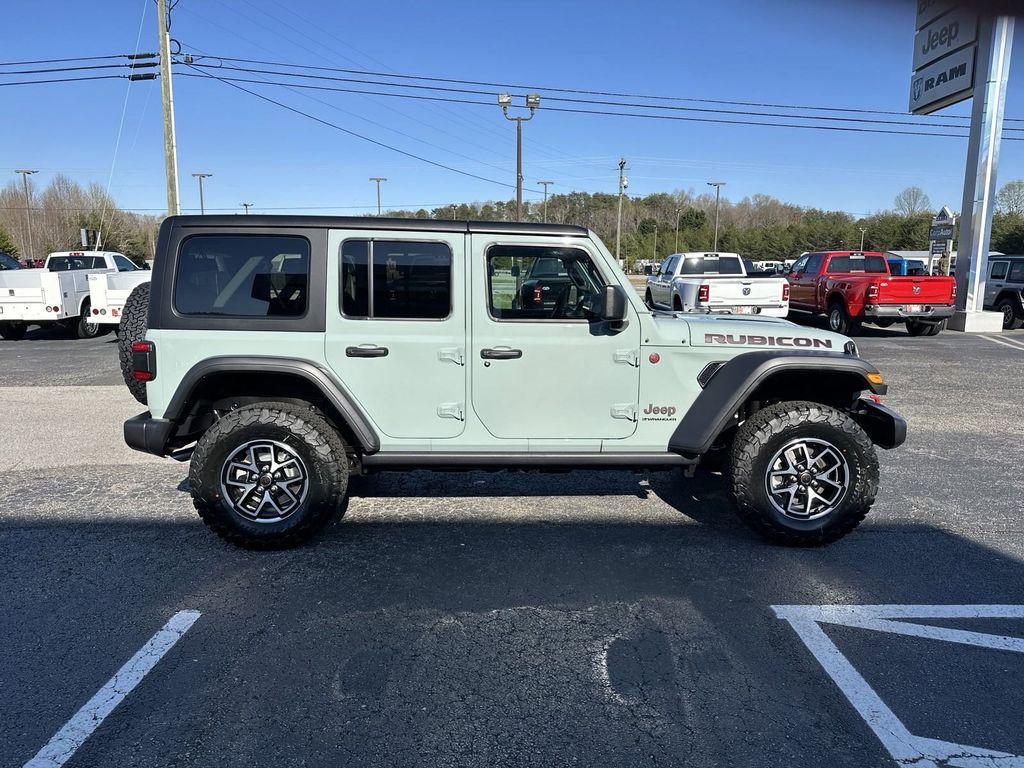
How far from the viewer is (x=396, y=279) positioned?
4344mm

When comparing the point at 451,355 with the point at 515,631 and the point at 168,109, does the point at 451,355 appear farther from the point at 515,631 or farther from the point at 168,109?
the point at 168,109

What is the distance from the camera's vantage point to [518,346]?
4.35 meters

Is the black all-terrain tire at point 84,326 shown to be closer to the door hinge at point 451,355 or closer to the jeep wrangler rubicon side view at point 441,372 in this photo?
the jeep wrangler rubicon side view at point 441,372

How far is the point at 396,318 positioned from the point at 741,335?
2.11 metres

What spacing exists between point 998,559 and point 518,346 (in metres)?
3.08

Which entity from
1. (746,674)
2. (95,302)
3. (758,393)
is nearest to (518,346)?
(758,393)

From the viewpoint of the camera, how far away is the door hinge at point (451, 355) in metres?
4.34

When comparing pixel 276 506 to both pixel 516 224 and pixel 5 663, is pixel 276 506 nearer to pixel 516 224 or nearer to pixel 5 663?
pixel 5 663

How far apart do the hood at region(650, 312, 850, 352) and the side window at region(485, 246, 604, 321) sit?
0.47 m

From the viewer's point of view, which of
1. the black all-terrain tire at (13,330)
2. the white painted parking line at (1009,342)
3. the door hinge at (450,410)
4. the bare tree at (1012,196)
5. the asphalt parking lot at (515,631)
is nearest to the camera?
the asphalt parking lot at (515,631)

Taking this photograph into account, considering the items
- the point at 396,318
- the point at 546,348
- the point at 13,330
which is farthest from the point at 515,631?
the point at 13,330

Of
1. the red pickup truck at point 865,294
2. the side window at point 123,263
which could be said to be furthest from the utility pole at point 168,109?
the red pickup truck at point 865,294

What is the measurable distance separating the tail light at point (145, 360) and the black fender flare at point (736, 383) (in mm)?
3120

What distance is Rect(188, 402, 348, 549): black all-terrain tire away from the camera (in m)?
4.23
